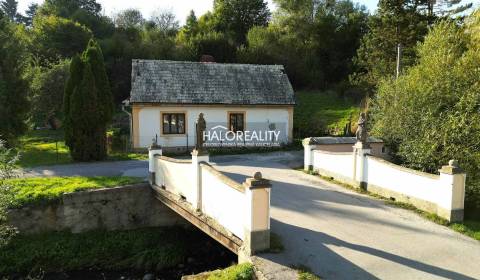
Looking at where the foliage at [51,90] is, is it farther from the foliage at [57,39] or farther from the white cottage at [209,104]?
the white cottage at [209,104]

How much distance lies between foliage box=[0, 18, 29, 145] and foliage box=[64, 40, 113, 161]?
11.7ft

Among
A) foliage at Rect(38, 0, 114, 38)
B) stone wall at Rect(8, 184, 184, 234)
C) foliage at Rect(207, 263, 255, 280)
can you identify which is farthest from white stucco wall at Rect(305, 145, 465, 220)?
foliage at Rect(38, 0, 114, 38)

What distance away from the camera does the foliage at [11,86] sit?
18.8 m

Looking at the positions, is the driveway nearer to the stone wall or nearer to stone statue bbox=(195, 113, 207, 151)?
stone statue bbox=(195, 113, 207, 151)

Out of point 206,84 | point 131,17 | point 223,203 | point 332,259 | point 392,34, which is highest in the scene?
point 131,17

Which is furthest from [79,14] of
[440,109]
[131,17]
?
[440,109]

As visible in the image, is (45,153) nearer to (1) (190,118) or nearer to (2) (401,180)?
(1) (190,118)

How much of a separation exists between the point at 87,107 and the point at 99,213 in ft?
23.1

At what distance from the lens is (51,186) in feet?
41.3

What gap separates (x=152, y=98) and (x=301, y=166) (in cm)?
901

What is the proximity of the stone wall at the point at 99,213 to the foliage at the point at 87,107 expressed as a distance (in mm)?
6349

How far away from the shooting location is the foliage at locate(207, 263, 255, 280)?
21.5 ft

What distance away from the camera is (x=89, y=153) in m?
17.9

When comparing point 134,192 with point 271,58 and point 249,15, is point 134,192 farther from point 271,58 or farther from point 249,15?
point 249,15
